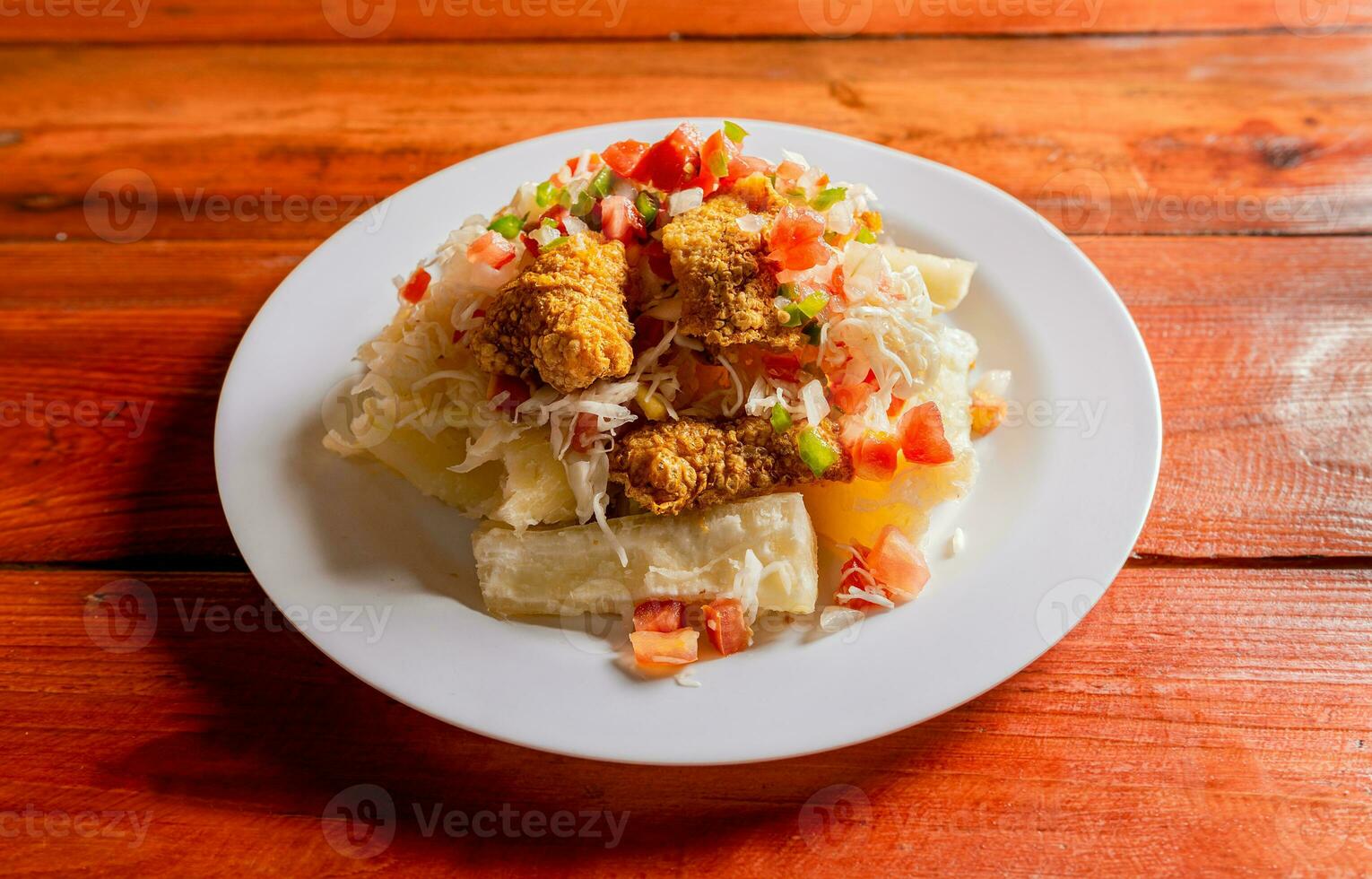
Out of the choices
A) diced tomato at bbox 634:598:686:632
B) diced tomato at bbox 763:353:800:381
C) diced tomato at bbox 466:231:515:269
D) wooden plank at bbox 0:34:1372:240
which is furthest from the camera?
wooden plank at bbox 0:34:1372:240

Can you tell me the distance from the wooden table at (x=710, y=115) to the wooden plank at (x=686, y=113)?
0.7 inches

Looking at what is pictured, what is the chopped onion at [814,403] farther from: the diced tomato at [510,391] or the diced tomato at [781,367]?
the diced tomato at [510,391]

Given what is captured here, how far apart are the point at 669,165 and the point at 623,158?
14 cm

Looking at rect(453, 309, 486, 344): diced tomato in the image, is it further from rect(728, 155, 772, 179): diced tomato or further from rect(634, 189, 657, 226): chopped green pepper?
rect(728, 155, 772, 179): diced tomato

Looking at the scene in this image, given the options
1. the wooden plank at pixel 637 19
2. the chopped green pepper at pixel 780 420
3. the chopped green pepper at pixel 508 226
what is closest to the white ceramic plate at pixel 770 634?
the chopped green pepper at pixel 780 420

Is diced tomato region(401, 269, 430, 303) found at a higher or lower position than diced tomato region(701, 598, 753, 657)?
higher

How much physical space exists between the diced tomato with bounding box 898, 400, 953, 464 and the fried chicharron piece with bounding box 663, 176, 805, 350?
1.14ft

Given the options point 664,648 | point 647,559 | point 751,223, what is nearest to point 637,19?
point 751,223

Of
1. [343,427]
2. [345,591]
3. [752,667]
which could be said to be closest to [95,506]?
[343,427]

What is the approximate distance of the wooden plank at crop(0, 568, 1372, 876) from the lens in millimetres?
2314

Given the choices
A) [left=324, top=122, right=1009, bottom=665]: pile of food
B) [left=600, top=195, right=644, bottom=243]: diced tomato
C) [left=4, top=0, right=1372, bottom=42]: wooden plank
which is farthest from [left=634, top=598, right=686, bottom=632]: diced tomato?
[left=4, top=0, right=1372, bottom=42]: wooden plank

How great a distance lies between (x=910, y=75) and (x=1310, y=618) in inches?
115

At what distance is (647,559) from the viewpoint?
8.39 feet

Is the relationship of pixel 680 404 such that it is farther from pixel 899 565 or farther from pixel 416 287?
pixel 416 287
